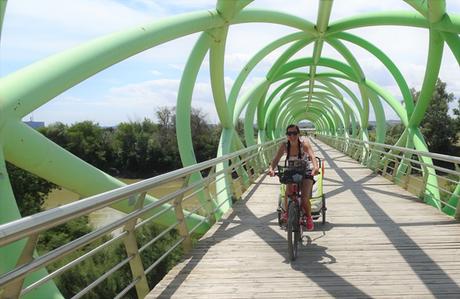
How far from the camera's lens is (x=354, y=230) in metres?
6.96

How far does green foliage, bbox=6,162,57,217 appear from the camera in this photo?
29788mm

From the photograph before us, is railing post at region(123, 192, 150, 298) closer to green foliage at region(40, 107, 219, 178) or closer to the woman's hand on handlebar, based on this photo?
the woman's hand on handlebar

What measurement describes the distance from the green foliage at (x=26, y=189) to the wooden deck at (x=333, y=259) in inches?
984

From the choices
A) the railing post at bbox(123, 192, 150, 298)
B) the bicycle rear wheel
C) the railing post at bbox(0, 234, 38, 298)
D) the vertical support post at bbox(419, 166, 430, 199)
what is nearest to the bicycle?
the bicycle rear wheel

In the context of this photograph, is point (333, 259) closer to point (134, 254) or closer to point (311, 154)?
point (311, 154)

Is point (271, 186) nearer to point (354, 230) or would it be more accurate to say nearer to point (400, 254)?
point (354, 230)

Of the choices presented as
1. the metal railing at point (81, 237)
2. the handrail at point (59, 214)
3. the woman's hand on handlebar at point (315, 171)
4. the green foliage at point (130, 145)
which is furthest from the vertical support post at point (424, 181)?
the green foliage at point (130, 145)

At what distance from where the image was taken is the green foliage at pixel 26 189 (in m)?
29.8

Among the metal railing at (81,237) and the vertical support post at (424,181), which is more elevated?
the metal railing at (81,237)

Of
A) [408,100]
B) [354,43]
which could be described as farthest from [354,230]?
[354,43]

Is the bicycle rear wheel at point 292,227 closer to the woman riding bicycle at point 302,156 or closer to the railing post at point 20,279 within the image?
the woman riding bicycle at point 302,156

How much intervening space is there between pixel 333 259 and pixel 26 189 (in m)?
29.6

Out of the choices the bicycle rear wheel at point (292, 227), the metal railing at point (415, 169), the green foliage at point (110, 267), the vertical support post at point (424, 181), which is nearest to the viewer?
the bicycle rear wheel at point (292, 227)

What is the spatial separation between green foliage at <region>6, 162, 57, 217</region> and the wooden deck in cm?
2498
